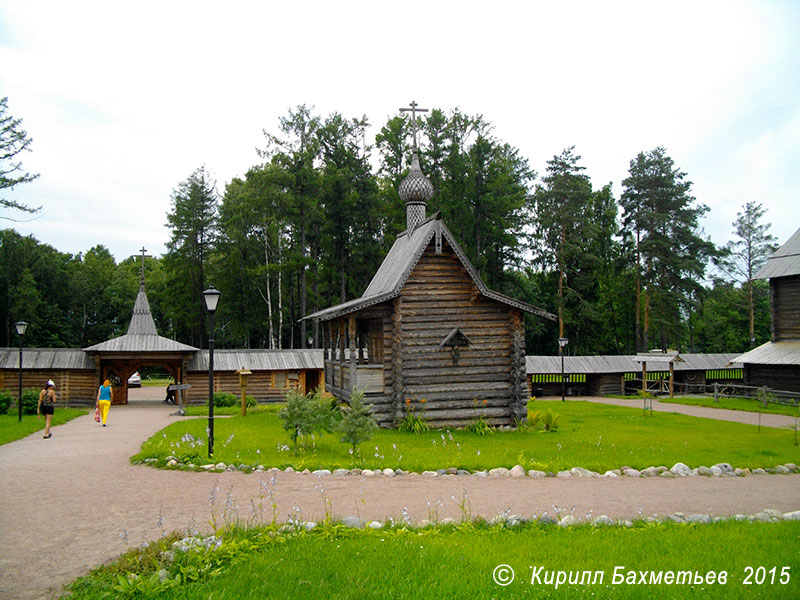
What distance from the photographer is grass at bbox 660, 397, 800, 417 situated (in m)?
26.5

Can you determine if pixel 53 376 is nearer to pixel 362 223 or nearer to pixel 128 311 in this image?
pixel 362 223

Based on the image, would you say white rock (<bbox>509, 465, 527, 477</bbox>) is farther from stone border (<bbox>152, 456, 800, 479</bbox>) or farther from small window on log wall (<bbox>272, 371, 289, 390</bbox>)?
small window on log wall (<bbox>272, 371, 289, 390</bbox>)

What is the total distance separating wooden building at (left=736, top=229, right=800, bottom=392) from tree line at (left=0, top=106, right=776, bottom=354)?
1135 centimetres

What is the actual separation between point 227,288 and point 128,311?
51.8 feet

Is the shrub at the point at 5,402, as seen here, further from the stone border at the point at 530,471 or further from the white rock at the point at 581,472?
the white rock at the point at 581,472

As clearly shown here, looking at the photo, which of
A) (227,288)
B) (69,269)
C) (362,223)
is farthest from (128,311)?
(362,223)

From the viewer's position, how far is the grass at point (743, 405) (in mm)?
26516

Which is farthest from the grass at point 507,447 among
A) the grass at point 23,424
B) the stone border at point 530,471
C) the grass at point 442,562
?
the grass at point 442,562

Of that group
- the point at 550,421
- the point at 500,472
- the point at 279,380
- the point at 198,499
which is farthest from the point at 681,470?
the point at 279,380

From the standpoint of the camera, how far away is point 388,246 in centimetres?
4141

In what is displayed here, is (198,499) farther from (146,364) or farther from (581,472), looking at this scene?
(146,364)

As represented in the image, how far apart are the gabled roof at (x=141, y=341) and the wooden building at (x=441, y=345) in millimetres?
14099

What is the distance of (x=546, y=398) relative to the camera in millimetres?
35375

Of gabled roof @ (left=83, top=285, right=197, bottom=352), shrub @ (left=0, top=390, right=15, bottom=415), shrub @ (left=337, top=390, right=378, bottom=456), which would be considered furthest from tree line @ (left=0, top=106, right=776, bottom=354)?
shrub @ (left=337, top=390, right=378, bottom=456)
